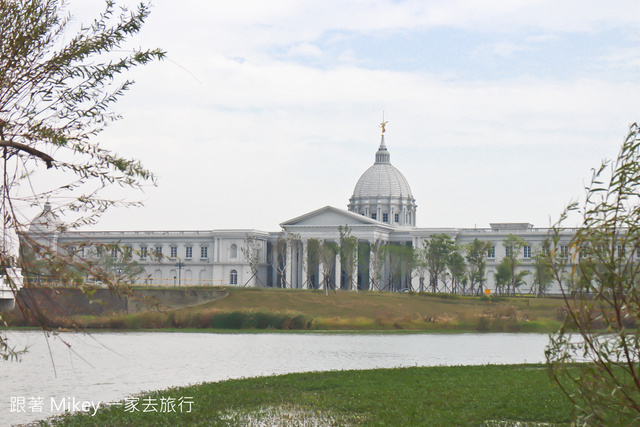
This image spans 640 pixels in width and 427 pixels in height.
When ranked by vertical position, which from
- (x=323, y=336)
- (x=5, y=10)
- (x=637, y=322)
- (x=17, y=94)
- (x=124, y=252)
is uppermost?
(x=5, y=10)

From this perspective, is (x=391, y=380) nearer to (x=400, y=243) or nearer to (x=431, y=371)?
(x=431, y=371)

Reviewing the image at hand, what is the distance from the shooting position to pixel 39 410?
18.0m

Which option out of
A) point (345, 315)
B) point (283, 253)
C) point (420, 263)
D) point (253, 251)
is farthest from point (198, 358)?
point (253, 251)

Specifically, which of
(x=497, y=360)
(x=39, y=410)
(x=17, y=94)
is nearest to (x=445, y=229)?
(x=497, y=360)

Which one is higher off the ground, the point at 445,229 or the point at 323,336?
the point at 445,229

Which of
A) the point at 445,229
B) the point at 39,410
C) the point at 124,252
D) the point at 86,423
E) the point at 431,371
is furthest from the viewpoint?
the point at 445,229

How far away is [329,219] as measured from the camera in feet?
339

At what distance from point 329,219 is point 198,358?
72.7m

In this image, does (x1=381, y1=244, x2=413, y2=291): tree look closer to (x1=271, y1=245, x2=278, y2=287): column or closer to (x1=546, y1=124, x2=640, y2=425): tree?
(x1=271, y1=245, x2=278, y2=287): column

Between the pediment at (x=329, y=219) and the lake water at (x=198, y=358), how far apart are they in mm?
53776

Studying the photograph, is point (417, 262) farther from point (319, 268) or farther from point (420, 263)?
point (319, 268)

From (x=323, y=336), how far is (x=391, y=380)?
2554cm

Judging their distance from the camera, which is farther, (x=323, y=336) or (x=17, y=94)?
(x=323, y=336)

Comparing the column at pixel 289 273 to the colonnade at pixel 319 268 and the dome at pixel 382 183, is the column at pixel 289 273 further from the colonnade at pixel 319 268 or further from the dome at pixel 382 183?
the dome at pixel 382 183
